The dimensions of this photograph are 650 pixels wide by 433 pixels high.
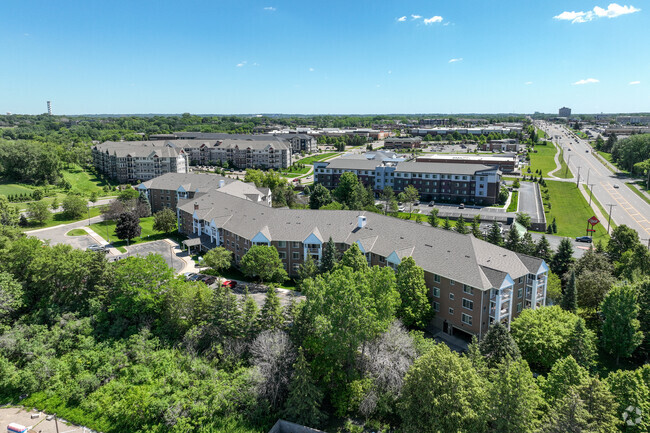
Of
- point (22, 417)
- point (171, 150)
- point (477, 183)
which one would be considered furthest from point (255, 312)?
point (171, 150)

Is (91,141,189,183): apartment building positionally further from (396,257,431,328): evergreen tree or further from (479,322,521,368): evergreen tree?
(479,322,521,368): evergreen tree

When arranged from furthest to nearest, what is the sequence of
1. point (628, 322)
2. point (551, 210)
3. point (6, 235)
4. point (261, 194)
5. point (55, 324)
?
point (551, 210) → point (261, 194) → point (6, 235) → point (55, 324) → point (628, 322)

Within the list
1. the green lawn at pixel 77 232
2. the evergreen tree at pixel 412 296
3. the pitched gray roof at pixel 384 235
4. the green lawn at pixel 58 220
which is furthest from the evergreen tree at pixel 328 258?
the green lawn at pixel 58 220

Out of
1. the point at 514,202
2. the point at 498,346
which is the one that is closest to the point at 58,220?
the point at 498,346

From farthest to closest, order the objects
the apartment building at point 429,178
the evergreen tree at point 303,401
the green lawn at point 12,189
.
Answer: the green lawn at point 12,189, the apartment building at point 429,178, the evergreen tree at point 303,401

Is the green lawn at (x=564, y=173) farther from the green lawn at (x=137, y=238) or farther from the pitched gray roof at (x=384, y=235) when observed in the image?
the green lawn at (x=137, y=238)

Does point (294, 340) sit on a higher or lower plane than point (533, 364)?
higher

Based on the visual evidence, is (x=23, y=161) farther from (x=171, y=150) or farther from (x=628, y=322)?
(x=628, y=322)
